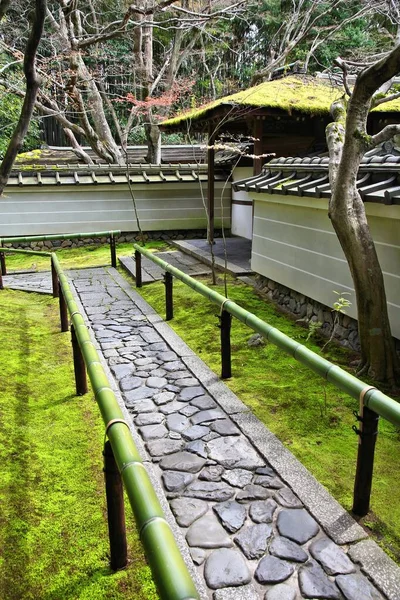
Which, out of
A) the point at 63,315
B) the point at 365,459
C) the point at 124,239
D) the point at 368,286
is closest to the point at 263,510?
the point at 365,459

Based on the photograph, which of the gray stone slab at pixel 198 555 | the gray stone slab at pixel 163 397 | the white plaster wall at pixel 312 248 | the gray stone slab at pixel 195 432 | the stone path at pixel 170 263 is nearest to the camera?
the gray stone slab at pixel 198 555

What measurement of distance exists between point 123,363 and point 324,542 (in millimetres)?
3506

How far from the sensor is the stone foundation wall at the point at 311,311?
6.16 m

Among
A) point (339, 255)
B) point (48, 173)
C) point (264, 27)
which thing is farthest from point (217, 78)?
point (339, 255)

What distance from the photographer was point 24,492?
333cm

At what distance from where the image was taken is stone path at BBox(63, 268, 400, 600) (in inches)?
99.6

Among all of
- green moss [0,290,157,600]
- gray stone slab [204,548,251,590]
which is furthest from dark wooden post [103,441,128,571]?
gray stone slab [204,548,251,590]

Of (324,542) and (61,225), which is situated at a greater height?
(61,225)

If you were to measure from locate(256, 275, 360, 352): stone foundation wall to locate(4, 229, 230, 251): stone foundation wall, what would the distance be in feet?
23.1

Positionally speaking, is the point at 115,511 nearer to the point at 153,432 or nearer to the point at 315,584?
the point at 315,584

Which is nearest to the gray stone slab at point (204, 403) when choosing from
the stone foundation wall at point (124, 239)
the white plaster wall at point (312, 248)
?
the white plaster wall at point (312, 248)

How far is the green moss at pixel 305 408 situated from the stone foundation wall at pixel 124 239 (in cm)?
814

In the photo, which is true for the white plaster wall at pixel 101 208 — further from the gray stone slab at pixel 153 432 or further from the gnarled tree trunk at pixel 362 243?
the gray stone slab at pixel 153 432

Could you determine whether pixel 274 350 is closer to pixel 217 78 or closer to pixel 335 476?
pixel 335 476
